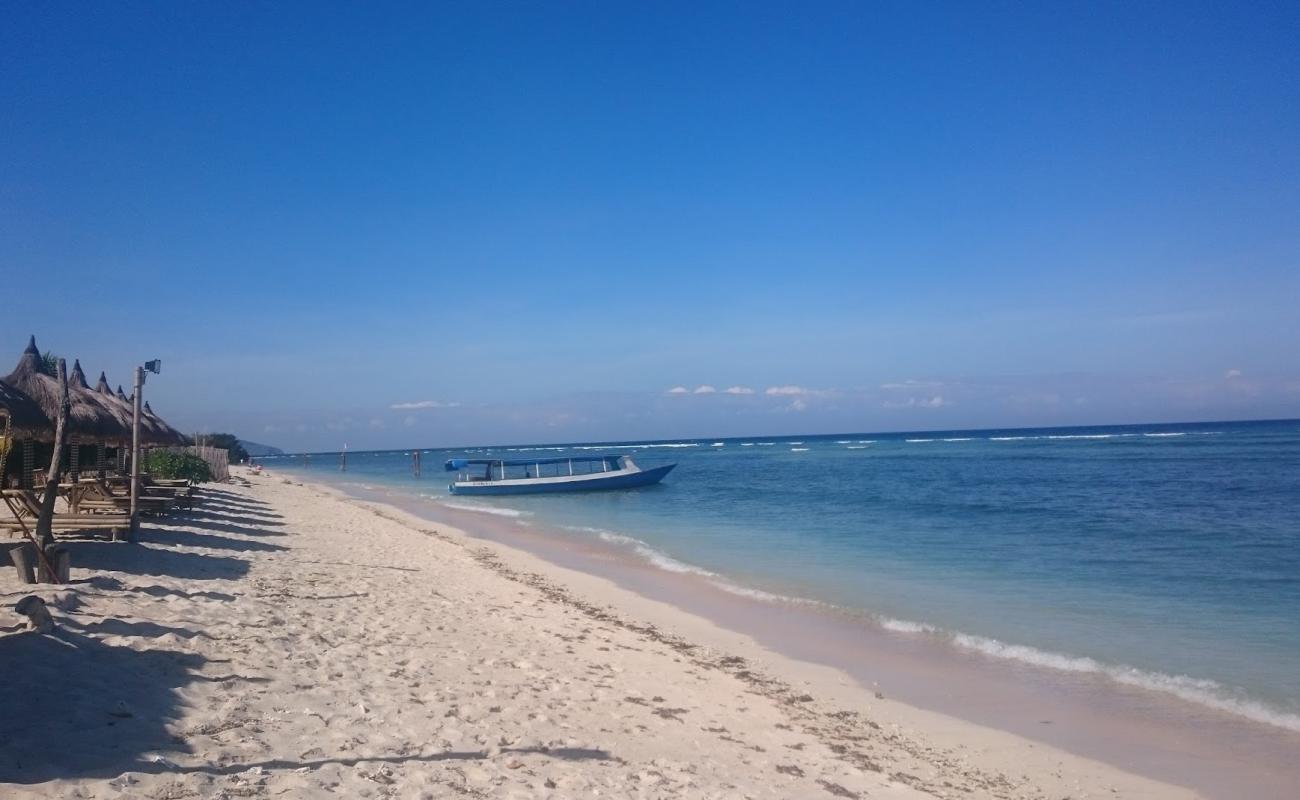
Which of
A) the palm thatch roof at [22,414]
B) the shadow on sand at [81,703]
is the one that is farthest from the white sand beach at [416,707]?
the palm thatch roof at [22,414]

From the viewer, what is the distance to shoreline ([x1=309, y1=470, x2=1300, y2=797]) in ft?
21.4

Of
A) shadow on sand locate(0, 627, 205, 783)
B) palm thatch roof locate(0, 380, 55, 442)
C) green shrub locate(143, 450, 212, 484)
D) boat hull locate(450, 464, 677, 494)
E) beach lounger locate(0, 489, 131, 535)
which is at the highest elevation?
palm thatch roof locate(0, 380, 55, 442)

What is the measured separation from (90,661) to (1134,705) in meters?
8.69

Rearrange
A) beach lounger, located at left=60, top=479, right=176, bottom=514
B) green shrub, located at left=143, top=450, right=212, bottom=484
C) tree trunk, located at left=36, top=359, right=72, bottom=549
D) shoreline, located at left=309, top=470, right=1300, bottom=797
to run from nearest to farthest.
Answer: shoreline, located at left=309, top=470, right=1300, bottom=797 → tree trunk, located at left=36, top=359, right=72, bottom=549 → beach lounger, located at left=60, top=479, right=176, bottom=514 → green shrub, located at left=143, top=450, right=212, bottom=484

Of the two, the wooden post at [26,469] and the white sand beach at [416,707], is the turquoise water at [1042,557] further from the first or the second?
the wooden post at [26,469]

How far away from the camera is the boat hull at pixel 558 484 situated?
39.1 meters

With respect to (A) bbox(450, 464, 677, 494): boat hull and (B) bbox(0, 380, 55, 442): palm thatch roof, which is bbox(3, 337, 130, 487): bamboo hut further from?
(A) bbox(450, 464, 677, 494): boat hull

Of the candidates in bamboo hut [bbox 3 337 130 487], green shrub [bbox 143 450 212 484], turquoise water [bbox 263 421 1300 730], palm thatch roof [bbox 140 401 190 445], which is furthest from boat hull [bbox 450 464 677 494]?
bamboo hut [bbox 3 337 130 487]

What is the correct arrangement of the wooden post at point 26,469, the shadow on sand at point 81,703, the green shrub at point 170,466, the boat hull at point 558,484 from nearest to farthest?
the shadow on sand at point 81,703 < the wooden post at point 26,469 < the green shrub at point 170,466 < the boat hull at point 558,484

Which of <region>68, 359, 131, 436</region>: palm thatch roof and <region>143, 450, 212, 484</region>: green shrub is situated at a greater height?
<region>68, 359, 131, 436</region>: palm thatch roof

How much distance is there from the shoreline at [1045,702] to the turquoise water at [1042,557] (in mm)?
435

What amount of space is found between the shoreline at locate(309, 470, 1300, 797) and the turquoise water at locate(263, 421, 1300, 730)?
43 centimetres

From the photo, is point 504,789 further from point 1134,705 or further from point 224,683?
point 1134,705

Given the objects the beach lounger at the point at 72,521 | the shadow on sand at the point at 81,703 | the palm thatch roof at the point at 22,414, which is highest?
the palm thatch roof at the point at 22,414
